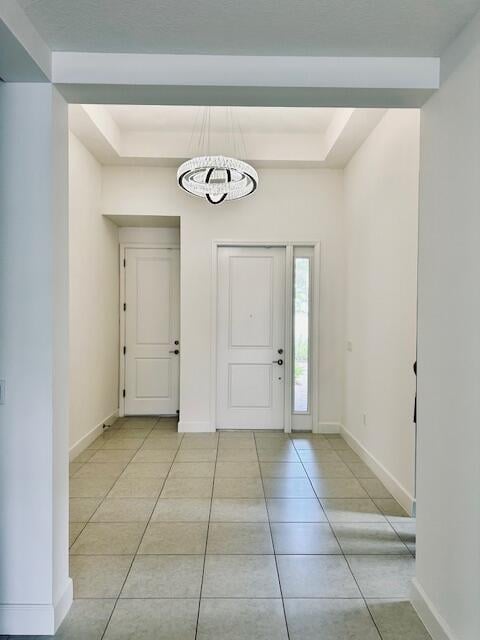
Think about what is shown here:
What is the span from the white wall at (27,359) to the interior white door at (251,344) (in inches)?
122

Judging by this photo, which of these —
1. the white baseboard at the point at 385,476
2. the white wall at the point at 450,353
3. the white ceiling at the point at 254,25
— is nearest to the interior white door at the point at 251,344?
the white baseboard at the point at 385,476

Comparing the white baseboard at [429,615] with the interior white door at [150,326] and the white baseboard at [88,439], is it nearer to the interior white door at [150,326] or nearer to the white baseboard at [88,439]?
the white baseboard at [88,439]

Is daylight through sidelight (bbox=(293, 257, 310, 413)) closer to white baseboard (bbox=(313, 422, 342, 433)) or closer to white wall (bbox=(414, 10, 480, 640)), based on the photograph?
white baseboard (bbox=(313, 422, 342, 433))

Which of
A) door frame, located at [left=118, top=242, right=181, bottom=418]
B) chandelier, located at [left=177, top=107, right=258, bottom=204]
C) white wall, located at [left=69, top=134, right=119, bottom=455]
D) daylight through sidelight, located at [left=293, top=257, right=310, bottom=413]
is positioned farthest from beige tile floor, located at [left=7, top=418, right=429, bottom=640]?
Answer: chandelier, located at [left=177, top=107, right=258, bottom=204]

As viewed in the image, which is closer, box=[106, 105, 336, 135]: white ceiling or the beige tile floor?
the beige tile floor

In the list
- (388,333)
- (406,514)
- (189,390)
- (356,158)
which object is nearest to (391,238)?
(388,333)

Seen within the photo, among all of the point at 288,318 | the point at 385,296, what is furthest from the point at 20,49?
the point at 288,318

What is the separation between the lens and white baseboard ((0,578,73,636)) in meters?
1.80

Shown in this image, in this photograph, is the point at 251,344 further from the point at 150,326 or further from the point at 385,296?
the point at 385,296

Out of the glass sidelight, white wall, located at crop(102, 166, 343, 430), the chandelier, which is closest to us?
the chandelier

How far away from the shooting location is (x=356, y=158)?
419 centimetres

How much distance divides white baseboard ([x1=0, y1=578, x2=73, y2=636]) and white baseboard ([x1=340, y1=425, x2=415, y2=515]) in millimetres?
2273

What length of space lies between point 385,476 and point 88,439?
2.92 meters

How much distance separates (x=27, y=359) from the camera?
5.91ft
